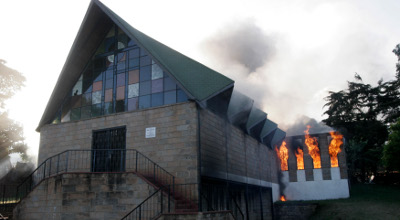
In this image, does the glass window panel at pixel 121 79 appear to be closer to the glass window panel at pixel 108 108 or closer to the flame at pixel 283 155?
the glass window panel at pixel 108 108

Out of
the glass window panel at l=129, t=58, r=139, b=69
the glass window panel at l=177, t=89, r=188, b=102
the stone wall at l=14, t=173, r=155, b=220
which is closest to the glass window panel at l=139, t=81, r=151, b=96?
the glass window panel at l=129, t=58, r=139, b=69

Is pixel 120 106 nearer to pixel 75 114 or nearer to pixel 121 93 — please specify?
pixel 121 93

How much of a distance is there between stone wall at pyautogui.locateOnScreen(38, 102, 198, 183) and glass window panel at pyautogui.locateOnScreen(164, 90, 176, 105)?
0.35 metres

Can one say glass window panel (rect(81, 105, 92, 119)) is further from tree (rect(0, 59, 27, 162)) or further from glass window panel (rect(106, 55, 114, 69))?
tree (rect(0, 59, 27, 162))

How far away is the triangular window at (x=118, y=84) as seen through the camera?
63.2ft

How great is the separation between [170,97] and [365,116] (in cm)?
3850

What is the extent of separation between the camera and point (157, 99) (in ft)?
62.7

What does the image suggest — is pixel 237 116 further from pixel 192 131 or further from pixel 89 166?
pixel 89 166

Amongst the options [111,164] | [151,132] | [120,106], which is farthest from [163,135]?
[120,106]

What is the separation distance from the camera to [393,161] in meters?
29.3

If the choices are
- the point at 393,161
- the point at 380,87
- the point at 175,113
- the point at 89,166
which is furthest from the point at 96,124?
the point at 380,87

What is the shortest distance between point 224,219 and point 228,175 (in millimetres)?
6401

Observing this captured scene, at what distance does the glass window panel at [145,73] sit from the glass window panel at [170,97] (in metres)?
1.68

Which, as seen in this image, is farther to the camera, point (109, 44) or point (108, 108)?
point (109, 44)
